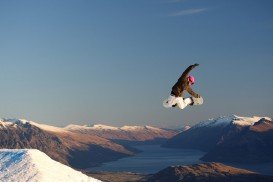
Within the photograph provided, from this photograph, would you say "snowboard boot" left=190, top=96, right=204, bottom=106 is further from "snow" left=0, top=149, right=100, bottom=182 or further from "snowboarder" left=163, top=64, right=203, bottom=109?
"snow" left=0, top=149, right=100, bottom=182

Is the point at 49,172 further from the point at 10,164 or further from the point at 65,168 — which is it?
the point at 10,164

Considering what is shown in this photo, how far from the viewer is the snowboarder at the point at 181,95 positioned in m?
19.4

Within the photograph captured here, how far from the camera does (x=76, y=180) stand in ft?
412

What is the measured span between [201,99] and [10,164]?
404ft

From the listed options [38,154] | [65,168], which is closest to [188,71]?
[65,168]

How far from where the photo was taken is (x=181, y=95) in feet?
67.2

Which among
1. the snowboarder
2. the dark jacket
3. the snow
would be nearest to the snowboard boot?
the snowboarder

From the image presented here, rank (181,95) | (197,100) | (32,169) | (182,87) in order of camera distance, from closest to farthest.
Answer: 1. (182,87)
2. (181,95)
3. (197,100)
4. (32,169)

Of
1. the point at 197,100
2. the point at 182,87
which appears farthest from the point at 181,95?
the point at 197,100

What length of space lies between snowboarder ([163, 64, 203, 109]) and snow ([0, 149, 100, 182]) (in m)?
104

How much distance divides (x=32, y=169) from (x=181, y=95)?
116 metres

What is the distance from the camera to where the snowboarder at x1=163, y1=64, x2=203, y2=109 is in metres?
19.4

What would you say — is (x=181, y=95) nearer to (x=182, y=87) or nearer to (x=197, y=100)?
(x=182, y=87)

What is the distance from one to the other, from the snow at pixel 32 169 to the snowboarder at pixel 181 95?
104 meters
